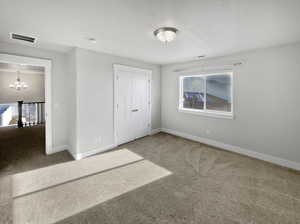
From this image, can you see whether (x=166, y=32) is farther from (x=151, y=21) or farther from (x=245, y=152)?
(x=245, y=152)

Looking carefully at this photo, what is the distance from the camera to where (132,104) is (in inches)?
175

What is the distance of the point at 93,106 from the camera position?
348cm

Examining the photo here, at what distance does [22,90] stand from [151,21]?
9001mm

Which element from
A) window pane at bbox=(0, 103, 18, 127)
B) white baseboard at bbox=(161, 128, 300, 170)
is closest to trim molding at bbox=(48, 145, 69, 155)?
white baseboard at bbox=(161, 128, 300, 170)

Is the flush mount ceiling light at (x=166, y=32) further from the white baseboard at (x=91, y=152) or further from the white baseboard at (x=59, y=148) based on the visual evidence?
the white baseboard at (x=59, y=148)

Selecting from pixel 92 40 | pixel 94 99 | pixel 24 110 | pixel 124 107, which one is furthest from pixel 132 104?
pixel 24 110

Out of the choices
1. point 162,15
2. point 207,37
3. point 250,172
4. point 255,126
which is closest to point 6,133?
point 162,15

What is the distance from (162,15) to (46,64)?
2.94 m

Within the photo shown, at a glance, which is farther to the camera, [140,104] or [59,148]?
[140,104]

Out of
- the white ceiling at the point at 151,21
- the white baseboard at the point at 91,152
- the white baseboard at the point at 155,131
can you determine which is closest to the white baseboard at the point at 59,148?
the white baseboard at the point at 91,152

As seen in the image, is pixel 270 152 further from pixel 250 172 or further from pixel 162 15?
pixel 162 15

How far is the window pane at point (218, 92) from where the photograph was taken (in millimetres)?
3924

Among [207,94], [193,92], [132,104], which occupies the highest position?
[193,92]

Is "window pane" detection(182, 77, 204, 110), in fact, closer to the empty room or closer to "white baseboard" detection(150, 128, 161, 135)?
the empty room
